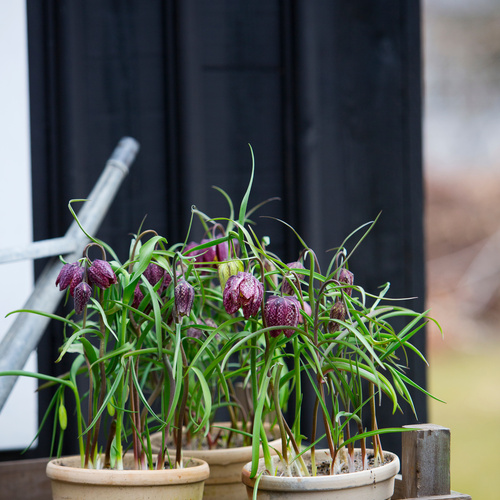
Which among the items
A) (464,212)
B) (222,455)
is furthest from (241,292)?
(464,212)

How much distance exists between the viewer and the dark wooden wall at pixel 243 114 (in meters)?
1.23

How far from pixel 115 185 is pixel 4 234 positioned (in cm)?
37

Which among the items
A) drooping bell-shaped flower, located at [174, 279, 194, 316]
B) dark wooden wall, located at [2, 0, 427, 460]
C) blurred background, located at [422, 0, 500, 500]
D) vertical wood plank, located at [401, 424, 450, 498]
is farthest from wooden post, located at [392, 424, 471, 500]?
blurred background, located at [422, 0, 500, 500]

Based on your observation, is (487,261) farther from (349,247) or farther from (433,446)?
(433,446)

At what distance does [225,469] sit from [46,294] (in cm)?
29

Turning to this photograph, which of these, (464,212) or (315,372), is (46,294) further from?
(464,212)

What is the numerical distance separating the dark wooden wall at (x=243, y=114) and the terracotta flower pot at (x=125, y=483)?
677mm

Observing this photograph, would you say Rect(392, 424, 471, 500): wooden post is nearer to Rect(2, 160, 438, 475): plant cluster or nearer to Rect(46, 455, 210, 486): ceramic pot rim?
Rect(2, 160, 438, 475): plant cluster

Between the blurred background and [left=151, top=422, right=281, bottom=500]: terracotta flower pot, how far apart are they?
2.84 meters

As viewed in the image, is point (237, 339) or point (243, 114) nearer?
point (237, 339)

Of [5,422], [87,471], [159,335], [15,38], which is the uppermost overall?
[15,38]

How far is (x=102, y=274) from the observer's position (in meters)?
0.58

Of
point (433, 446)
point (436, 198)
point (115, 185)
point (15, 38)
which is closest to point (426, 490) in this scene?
point (433, 446)

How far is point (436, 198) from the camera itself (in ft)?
11.8
